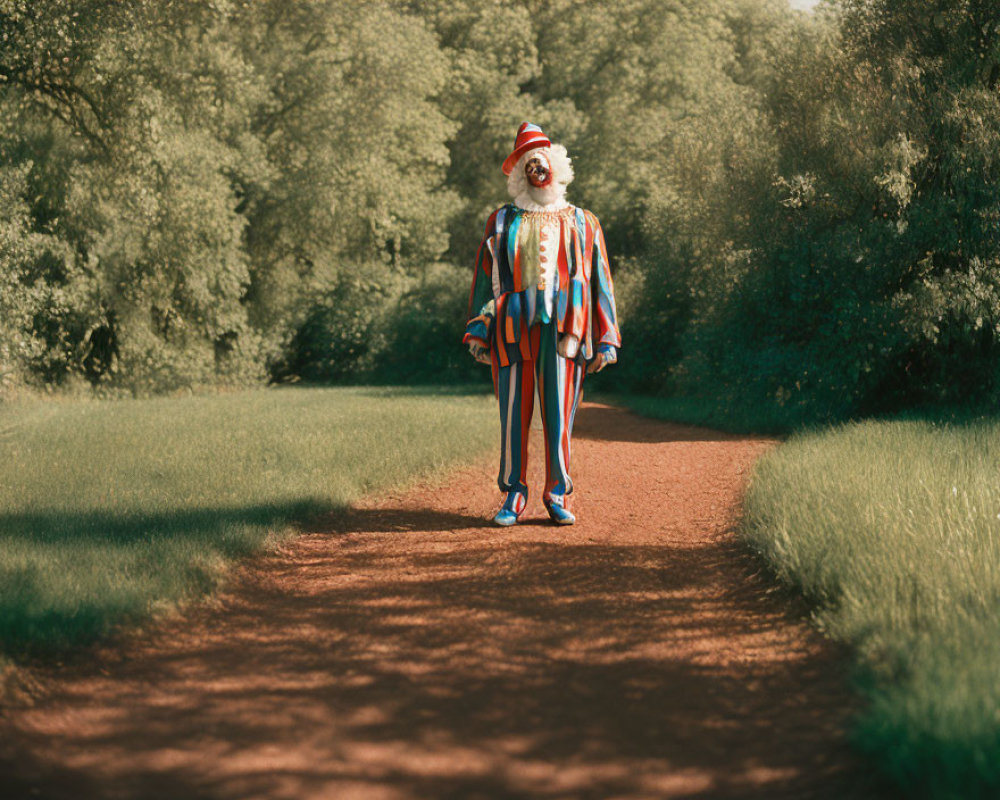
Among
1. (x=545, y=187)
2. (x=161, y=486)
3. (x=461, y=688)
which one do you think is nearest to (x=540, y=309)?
(x=545, y=187)

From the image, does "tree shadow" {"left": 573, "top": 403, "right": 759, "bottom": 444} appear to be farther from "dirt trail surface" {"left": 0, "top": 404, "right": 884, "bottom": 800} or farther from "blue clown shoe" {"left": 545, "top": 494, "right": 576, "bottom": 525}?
"dirt trail surface" {"left": 0, "top": 404, "right": 884, "bottom": 800}

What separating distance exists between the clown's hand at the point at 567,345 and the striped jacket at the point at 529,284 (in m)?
0.04

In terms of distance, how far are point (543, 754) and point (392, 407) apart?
1283 centimetres

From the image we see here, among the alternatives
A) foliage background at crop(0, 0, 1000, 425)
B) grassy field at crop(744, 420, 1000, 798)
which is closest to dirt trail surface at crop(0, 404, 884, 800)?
grassy field at crop(744, 420, 1000, 798)

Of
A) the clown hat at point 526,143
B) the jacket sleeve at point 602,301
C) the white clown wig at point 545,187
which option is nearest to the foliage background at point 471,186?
the jacket sleeve at point 602,301

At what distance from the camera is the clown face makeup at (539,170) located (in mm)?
7547

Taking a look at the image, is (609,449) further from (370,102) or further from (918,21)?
(370,102)

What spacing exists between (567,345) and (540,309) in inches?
13.2

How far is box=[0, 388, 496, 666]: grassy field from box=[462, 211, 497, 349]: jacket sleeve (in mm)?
1945

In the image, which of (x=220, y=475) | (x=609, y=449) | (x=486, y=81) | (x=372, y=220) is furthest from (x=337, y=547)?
(x=486, y=81)

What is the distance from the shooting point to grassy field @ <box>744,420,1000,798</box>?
10.3 feet

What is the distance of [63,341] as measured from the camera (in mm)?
22016

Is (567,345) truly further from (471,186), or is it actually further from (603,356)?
(471,186)

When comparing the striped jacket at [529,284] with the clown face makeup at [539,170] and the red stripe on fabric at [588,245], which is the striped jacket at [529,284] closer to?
the red stripe on fabric at [588,245]
